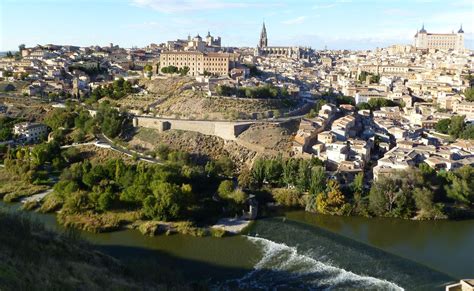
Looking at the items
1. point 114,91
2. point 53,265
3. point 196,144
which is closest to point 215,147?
point 196,144

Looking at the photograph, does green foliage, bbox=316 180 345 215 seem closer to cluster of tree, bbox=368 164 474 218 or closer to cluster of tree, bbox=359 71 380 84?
cluster of tree, bbox=368 164 474 218

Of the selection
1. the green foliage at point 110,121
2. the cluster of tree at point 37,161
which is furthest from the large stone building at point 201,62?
the cluster of tree at point 37,161

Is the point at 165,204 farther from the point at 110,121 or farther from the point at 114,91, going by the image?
the point at 114,91

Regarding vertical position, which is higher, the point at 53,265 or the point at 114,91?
the point at 114,91

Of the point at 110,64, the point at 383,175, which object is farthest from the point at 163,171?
the point at 110,64

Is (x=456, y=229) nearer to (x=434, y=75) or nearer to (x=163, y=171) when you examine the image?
(x=163, y=171)

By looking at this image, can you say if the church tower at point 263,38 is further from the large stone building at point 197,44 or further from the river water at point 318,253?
the river water at point 318,253

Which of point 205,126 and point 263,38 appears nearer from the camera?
point 205,126

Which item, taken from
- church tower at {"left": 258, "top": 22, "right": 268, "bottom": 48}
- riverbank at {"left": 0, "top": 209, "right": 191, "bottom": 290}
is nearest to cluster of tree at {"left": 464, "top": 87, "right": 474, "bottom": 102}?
riverbank at {"left": 0, "top": 209, "right": 191, "bottom": 290}
